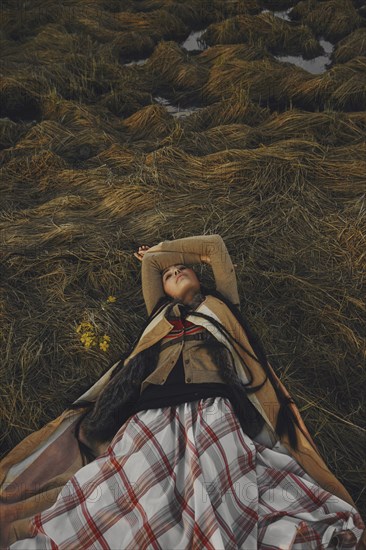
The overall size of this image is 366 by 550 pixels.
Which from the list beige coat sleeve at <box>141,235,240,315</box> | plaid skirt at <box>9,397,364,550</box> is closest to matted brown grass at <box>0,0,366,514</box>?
beige coat sleeve at <box>141,235,240,315</box>

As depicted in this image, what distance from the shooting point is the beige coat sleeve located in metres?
2.54

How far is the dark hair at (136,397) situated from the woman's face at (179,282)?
172mm

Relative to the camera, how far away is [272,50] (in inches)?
245

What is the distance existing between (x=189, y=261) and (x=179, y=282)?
0.20 metres

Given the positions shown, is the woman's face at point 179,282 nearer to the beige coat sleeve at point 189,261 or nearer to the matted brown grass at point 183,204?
the beige coat sleeve at point 189,261

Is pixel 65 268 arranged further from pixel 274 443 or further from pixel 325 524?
pixel 325 524

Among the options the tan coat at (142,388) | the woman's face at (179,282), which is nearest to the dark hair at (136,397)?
the tan coat at (142,388)

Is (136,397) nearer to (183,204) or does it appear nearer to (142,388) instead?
(142,388)

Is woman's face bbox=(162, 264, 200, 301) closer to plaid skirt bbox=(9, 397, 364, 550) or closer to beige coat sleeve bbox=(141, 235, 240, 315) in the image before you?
beige coat sleeve bbox=(141, 235, 240, 315)

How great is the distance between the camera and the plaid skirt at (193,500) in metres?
1.65

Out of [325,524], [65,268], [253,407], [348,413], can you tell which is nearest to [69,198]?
[65,268]

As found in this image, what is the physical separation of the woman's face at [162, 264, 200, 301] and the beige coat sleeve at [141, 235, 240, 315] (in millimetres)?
49

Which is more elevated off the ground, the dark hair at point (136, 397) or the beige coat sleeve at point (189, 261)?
the beige coat sleeve at point (189, 261)

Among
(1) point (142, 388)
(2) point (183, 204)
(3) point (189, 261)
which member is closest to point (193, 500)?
(1) point (142, 388)
